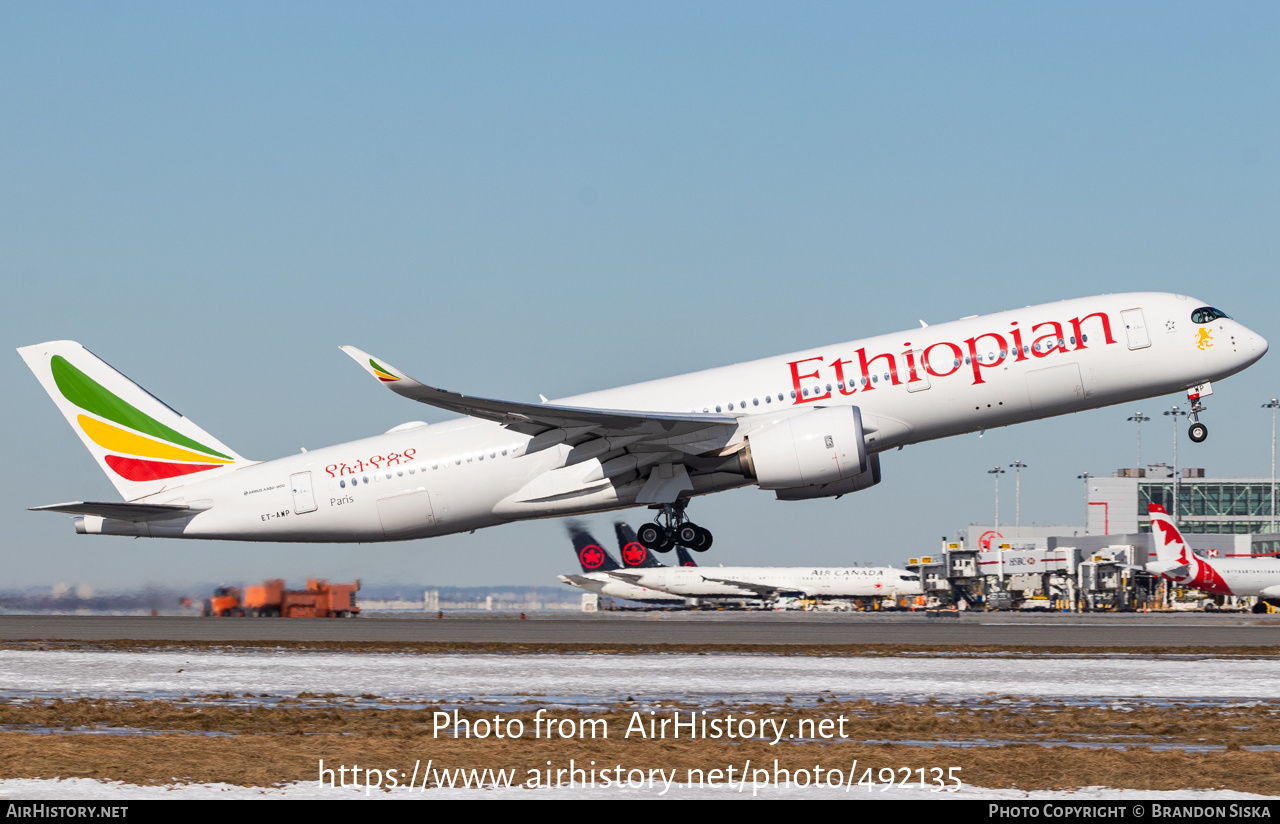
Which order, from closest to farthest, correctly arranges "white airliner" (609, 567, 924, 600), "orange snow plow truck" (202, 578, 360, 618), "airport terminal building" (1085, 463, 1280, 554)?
"orange snow plow truck" (202, 578, 360, 618), "white airliner" (609, 567, 924, 600), "airport terminal building" (1085, 463, 1280, 554)

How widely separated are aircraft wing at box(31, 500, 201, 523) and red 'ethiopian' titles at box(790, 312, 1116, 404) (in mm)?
19545

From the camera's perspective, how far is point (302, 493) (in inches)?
1486

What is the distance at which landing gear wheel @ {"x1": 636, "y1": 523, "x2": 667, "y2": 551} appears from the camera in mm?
36281

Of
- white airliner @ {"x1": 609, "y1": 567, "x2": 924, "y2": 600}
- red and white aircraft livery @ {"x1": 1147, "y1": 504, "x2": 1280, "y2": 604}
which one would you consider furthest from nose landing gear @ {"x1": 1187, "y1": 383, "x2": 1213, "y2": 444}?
white airliner @ {"x1": 609, "y1": 567, "x2": 924, "y2": 600}

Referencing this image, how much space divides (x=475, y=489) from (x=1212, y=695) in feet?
64.1

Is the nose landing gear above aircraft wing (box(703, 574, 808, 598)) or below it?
above

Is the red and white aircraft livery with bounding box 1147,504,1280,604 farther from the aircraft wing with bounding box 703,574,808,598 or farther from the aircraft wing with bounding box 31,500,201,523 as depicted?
the aircraft wing with bounding box 31,500,201,523

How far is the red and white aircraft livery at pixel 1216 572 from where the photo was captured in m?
73.1

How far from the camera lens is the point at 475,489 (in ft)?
119

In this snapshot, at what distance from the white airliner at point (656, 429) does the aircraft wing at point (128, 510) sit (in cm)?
6

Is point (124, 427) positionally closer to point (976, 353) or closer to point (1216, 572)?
point (976, 353)
